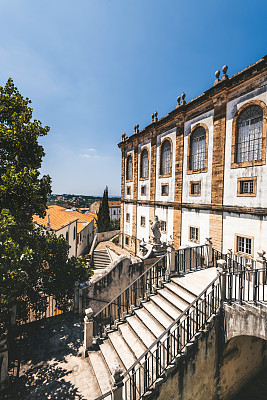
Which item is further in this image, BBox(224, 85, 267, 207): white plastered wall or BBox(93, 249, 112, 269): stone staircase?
BBox(93, 249, 112, 269): stone staircase

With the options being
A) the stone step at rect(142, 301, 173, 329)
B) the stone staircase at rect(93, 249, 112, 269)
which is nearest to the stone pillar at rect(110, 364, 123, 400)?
the stone step at rect(142, 301, 173, 329)

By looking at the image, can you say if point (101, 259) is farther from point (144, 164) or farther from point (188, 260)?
point (188, 260)

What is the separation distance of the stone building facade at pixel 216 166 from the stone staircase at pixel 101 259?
19.8 feet

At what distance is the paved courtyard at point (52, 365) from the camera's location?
5.16m

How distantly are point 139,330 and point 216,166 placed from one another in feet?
34.6

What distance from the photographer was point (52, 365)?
19.8 ft

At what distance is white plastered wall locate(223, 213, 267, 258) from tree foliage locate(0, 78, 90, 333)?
9.66 metres

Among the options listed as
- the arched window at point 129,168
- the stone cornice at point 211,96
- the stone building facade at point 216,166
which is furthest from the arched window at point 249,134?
the arched window at point 129,168

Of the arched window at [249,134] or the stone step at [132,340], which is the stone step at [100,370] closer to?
the stone step at [132,340]

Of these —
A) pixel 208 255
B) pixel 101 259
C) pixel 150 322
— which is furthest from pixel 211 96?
pixel 101 259

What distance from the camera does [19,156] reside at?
6801 millimetres

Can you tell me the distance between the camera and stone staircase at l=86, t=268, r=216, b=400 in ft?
18.0

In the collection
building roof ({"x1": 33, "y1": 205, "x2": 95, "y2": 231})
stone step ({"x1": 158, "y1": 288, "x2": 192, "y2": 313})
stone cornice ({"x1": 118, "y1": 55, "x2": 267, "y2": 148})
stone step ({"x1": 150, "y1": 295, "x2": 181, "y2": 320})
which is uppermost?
stone cornice ({"x1": 118, "y1": 55, "x2": 267, "y2": 148})

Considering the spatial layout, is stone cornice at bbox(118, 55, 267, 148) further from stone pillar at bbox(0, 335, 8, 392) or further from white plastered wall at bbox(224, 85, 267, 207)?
stone pillar at bbox(0, 335, 8, 392)
